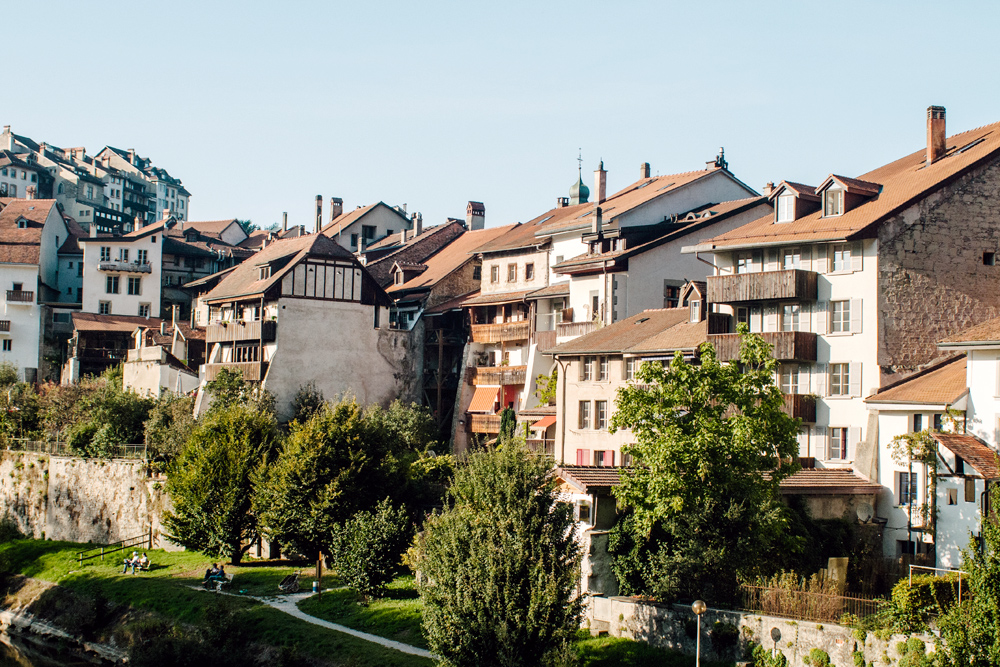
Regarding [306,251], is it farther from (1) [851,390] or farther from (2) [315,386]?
(1) [851,390]

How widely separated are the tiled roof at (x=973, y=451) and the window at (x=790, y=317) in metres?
8.52

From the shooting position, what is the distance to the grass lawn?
34.7 m

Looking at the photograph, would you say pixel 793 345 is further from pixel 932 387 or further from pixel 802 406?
pixel 932 387

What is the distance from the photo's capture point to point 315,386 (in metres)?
61.3

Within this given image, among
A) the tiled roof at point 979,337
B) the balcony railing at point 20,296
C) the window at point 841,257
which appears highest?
the balcony railing at point 20,296

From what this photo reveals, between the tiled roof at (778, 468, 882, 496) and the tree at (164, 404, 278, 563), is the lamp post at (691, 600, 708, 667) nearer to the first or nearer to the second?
the tiled roof at (778, 468, 882, 496)

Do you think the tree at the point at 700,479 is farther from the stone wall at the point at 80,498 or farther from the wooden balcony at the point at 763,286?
the stone wall at the point at 80,498

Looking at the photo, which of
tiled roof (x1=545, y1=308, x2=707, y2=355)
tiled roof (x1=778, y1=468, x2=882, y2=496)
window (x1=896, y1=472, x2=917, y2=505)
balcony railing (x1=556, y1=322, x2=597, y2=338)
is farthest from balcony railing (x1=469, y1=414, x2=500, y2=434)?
window (x1=896, y1=472, x2=917, y2=505)

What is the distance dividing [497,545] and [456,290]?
3888cm

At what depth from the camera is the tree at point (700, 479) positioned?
31.8 meters

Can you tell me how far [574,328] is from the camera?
54.7 m

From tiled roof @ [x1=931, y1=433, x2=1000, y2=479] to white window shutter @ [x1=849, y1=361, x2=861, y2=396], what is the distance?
527cm

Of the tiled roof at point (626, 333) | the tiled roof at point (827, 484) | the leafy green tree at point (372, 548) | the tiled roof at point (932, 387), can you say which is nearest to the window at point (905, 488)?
the tiled roof at point (827, 484)

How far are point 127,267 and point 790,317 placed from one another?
187 ft
